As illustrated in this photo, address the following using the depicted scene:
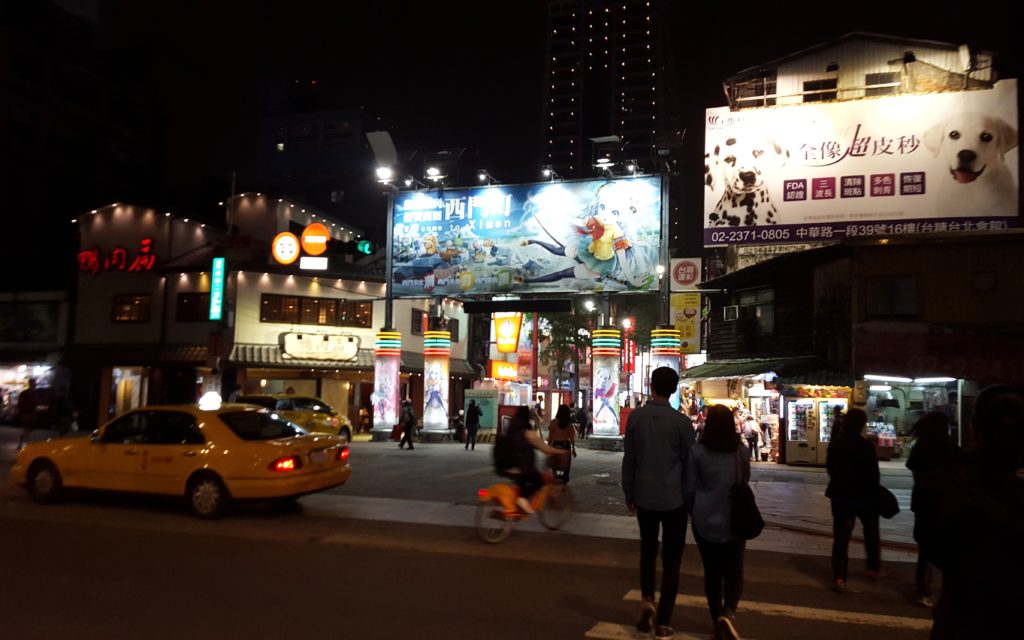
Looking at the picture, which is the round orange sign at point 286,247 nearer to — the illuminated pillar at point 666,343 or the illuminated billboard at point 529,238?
the illuminated billboard at point 529,238

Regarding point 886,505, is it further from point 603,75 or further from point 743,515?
point 603,75

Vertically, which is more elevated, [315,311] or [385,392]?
[315,311]

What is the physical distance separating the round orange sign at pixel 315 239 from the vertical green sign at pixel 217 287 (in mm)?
3246

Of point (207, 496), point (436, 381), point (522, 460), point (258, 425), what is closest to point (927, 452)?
point (522, 460)

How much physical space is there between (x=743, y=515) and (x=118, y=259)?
31.6m

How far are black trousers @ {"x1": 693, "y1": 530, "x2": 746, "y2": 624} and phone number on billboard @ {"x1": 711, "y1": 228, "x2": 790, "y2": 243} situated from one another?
1760 centimetres

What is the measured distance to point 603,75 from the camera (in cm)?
12650

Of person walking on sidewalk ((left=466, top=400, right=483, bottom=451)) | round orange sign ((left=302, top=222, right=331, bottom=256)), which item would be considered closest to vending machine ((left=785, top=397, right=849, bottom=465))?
person walking on sidewalk ((left=466, top=400, right=483, bottom=451))

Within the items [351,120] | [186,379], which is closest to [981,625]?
[186,379]

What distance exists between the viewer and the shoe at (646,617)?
5590 mm

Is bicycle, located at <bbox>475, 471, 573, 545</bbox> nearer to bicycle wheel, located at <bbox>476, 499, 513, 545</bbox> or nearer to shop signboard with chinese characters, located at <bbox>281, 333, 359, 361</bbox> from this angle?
bicycle wheel, located at <bbox>476, 499, 513, 545</bbox>

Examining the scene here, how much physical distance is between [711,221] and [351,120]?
206ft

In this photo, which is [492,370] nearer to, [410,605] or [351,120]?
[410,605]

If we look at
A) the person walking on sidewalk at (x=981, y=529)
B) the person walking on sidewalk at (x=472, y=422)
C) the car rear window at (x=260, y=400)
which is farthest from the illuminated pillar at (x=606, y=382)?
the person walking on sidewalk at (x=981, y=529)
